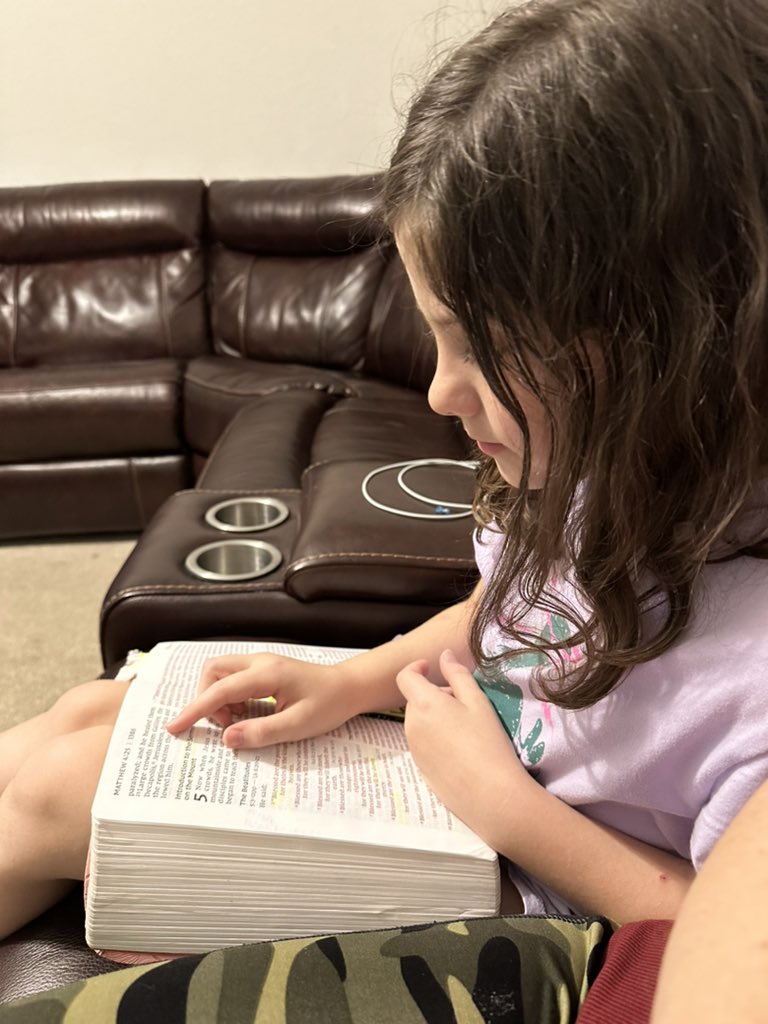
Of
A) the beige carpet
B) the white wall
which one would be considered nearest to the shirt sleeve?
the beige carpet

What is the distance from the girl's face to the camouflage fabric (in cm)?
29

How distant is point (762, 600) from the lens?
524mm

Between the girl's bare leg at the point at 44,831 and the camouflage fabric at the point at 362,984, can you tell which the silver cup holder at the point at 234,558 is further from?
the camouflage fabric at the point at 362,984

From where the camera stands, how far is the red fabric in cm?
45

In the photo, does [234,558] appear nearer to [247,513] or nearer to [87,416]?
[247,513]

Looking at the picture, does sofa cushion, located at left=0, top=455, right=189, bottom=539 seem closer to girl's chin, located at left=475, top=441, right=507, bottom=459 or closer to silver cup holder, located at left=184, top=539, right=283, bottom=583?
silver cup holder, located at left=184, top=539, right=283, bottom=583

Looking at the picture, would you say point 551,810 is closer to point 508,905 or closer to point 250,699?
point 508,905

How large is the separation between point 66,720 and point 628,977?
0.58 meters

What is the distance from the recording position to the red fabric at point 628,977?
1.48 feet

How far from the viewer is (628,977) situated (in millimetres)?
477

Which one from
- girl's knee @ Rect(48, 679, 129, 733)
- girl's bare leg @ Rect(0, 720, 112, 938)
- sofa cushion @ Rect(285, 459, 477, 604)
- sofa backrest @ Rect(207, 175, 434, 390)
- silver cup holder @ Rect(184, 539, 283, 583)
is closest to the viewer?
girl's bare leg @ Rect(0, 720, 112, 938)

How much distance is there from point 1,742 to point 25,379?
175 centimetres

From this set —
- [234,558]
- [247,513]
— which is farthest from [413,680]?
[247,513]

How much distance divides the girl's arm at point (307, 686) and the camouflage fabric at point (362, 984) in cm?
21
